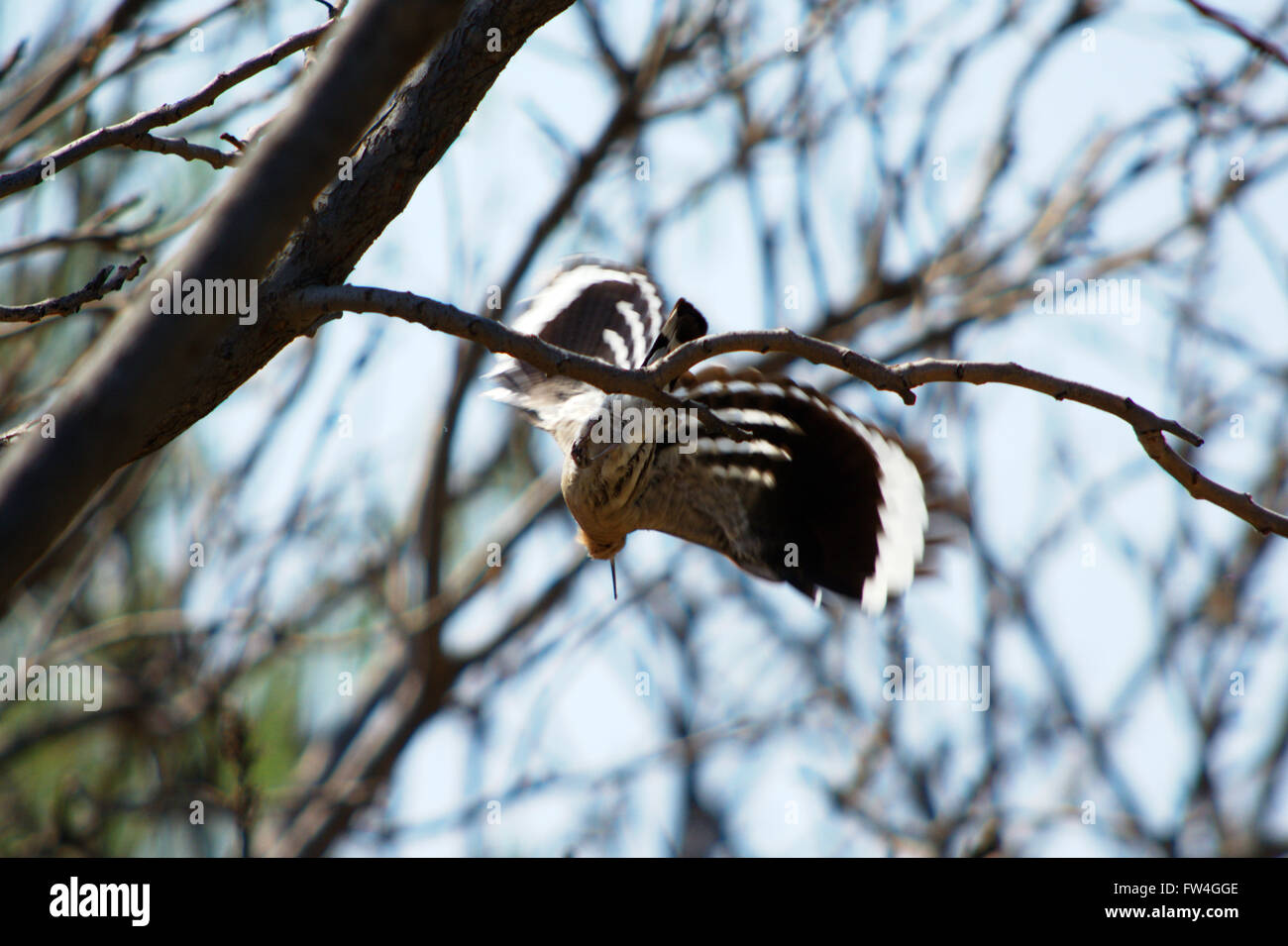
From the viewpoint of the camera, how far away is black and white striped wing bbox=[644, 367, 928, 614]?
117 inches

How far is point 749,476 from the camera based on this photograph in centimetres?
325

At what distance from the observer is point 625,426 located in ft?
9.30

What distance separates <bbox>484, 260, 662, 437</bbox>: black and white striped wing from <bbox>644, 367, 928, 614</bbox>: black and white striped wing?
420 mm

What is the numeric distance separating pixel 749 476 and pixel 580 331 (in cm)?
79

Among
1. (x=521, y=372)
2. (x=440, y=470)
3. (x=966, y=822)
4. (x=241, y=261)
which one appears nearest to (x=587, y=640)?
(x=440, y=470)

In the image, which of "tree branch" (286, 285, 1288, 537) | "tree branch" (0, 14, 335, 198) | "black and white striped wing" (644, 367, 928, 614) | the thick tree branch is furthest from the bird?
the thick tree branch

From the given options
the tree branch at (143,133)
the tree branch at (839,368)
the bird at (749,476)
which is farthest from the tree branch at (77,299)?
the bird at (749,476)

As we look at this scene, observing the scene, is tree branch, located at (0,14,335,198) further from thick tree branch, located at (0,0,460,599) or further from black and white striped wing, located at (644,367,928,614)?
black and white striped wing, located at (644,367,928,614)

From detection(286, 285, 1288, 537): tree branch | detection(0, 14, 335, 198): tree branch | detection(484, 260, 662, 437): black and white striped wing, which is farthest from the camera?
detection(484, 260, 662, 437): black and white striped wing

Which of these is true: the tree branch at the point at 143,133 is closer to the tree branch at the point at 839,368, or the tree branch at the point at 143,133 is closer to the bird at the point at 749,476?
the tree branch at the point at 839,368

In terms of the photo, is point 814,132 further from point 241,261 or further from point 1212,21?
point 241,261

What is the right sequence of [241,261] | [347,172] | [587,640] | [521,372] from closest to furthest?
1. [241,261]
2. [347,172]
3. [521,372]
4. [587,640]

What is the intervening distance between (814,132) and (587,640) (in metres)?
3.41

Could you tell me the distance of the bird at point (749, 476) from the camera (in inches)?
115
